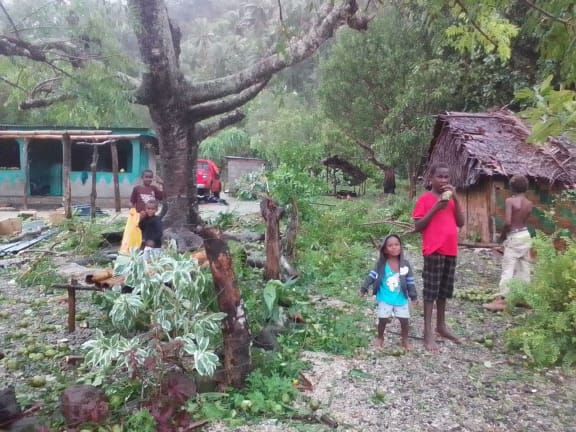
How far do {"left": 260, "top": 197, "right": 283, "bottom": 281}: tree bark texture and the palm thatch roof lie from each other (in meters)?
5.35

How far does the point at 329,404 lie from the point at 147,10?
705cm

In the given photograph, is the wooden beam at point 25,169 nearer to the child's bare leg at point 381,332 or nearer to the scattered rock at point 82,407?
the child's bare leg at point 381,332

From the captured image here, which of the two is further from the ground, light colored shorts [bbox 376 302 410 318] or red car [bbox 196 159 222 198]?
red car [bbox 196 159 222 198]

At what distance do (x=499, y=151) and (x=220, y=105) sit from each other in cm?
571

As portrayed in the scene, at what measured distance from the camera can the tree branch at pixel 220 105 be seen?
9641 mm

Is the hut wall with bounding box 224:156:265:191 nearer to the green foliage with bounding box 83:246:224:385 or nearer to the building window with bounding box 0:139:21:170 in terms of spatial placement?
the building window with bounding box 0:139:21:170

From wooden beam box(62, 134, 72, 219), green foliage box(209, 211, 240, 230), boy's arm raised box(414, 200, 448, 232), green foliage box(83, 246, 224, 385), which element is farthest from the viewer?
wooden beam box(62, 134, 72, 219)

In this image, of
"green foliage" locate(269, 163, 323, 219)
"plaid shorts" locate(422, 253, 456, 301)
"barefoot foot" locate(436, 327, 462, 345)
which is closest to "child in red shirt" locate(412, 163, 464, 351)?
"plaid shorts" locate(422, 253, 456, 301)

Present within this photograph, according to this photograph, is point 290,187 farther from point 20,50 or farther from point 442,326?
point 20,50

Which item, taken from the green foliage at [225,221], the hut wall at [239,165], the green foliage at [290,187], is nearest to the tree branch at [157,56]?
the green foliage at [290,187]

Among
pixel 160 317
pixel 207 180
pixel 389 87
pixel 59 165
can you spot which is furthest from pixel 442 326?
pixel 59 165

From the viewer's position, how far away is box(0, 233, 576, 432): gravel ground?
3541 millimetres

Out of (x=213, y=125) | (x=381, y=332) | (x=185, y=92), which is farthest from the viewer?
(x=213, y=125)

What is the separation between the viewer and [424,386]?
4.09 meters
